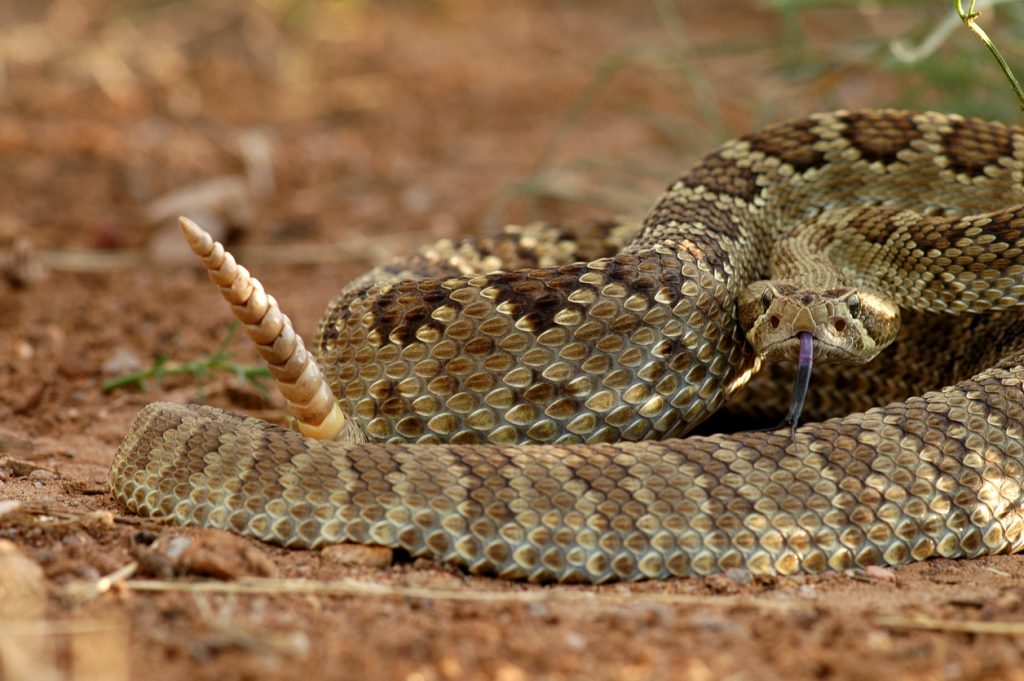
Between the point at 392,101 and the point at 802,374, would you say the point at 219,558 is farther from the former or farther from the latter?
the point at 392,101

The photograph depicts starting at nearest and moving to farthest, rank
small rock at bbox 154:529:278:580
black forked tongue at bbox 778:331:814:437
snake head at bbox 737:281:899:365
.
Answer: small rock at bbox 154:529:278:580
black forked tongue at bbox 778:331:814:437
snake head at bbox 737:281:899:365

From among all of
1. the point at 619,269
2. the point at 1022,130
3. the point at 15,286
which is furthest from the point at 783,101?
the point at 15,286

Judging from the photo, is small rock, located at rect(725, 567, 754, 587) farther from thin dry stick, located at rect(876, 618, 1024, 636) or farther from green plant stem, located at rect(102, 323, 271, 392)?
green plant stem, located at rect(102, 323, 271, 392)

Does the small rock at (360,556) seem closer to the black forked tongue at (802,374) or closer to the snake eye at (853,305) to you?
the black forked tongue at (802,374)

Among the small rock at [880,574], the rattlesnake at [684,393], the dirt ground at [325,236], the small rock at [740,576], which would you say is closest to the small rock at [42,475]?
the dirt ground at [325,236]

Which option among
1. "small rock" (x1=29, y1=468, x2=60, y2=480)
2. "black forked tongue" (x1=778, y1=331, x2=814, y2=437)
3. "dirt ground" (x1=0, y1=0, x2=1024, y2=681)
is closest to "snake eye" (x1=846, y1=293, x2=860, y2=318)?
"black forked tongue" (x1=778, y1=331, x2=814, y2=437)

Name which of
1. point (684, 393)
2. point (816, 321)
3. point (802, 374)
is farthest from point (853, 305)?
point (684, 393)

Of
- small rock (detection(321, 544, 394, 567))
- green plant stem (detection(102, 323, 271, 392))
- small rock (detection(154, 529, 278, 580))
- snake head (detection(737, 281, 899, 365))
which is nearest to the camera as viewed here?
small rock (detection(154, 529, 278, 580))
